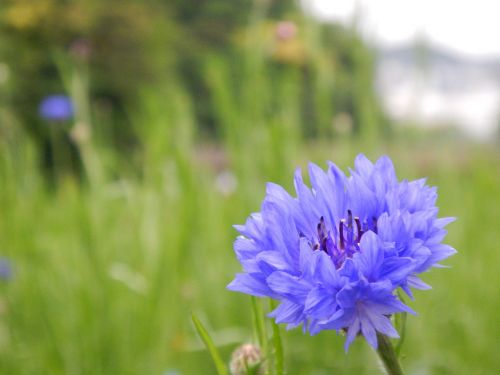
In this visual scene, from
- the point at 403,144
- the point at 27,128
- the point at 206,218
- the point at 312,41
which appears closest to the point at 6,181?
the point at 206,218

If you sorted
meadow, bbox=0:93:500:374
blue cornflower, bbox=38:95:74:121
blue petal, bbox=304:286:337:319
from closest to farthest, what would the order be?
1. blue petal, bbox=304:286:337:319
2. meadow, bbox=0:93:500:374
3. blue cornflower, bbox=38:95:74:121

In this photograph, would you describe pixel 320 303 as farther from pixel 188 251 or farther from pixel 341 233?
pixel 188 251

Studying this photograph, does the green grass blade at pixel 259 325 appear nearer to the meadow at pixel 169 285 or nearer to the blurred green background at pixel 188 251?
the blurred green background at pixel 188 251

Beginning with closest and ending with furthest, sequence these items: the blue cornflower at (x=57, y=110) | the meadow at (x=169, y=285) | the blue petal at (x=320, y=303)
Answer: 1. the blue petal at (x=320, y=303)
2. the meadow at (x=169, y=285)
3. the blue cornflower at (x=57, y=110)

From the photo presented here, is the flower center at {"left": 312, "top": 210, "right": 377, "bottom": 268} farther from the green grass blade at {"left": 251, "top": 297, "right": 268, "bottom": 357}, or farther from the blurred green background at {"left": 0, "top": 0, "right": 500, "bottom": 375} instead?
the blurred green background at {"left": 0, "top": 0, "right": 500, "bottom": 375}

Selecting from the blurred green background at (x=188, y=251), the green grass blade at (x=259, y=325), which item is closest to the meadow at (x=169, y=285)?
the blurred green background at (x=188, y=251)

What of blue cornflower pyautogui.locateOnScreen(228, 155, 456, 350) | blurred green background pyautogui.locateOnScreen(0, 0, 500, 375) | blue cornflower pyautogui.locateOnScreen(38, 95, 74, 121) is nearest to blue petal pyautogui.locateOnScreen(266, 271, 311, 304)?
blue cornflower pyautogui.locateOnScreen(228, 155, 456, 350)

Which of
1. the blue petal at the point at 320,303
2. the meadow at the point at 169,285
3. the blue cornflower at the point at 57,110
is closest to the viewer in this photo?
the blue petal at the point at 320,303

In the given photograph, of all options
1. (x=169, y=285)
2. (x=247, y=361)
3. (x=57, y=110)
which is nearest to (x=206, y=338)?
(x=247, y=361)
